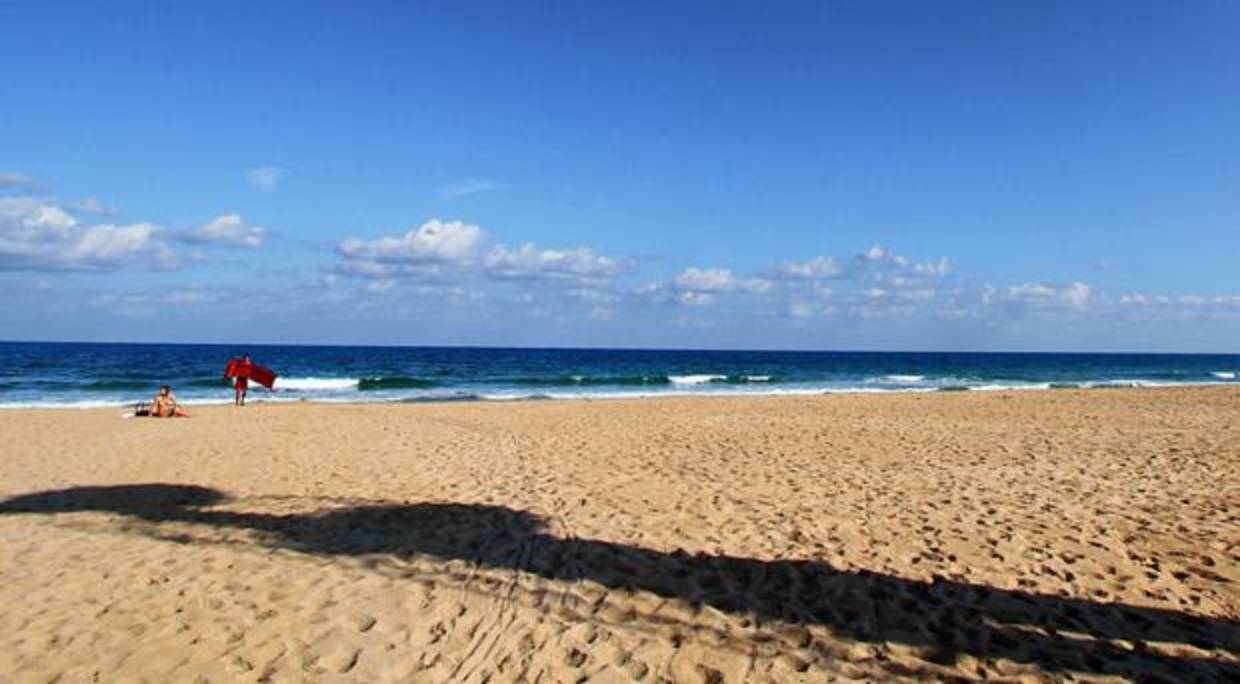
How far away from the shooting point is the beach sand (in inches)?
198

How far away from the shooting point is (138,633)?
545 cm

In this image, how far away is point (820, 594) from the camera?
6121 mm

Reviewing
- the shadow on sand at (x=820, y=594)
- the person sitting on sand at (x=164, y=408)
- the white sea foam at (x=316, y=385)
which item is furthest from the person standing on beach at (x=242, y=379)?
the shadow on sand at (x=820, y=594)

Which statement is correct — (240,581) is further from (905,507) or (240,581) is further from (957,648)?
(905,507)

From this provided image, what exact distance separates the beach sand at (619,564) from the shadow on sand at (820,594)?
31mm

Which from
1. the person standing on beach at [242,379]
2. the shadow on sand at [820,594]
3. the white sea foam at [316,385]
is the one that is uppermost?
the person standing on beach at [242,379]

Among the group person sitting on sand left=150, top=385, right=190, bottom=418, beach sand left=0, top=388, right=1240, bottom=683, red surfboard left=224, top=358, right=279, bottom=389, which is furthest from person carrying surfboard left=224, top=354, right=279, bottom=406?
beach sand left=0, top=388, right=1240, bottom=683

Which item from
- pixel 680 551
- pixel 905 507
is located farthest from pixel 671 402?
pixel 680 551

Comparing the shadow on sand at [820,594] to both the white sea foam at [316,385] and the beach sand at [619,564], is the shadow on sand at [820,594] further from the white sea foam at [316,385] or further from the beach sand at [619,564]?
the white sea foam at [316,385]

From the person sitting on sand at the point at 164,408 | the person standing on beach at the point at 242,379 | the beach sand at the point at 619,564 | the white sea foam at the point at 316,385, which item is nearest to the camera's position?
the beach sand at the point at 619,564

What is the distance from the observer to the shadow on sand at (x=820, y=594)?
504 centimetres

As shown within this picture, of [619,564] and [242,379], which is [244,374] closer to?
[242,379]

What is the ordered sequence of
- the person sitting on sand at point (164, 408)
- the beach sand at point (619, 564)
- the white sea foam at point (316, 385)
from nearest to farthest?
the beach sand at point (619, 564), the person sitting on sand at point (164, 408), the white sea foam at point (316, 385)

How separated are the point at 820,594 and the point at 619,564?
1838mm
